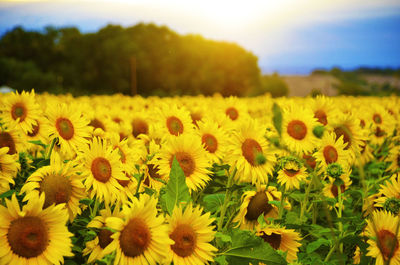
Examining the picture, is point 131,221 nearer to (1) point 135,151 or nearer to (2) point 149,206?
(2) point 149,206

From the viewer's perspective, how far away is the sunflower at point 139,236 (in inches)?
70.1

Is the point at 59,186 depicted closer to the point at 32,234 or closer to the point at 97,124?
the point at 32,234

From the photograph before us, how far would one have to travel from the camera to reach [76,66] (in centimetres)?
5109

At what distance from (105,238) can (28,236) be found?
0.37 metres

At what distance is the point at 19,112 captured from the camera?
12.1ft

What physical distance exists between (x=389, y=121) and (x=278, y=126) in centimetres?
485

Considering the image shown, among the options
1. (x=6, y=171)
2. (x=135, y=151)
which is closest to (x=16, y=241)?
(x=6, y=171)

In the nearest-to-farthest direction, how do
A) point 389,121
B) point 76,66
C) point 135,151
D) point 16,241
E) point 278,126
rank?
1. point 278,126
2. point 16,241
3. point 135,151
4. point 389,121
5. point 76,66

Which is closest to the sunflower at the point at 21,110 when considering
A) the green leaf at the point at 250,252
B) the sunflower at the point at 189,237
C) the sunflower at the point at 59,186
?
the sunflower at the point at 59,186

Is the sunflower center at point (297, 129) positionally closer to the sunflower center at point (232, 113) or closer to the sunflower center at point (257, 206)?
the sunflower center at point (257, 206)

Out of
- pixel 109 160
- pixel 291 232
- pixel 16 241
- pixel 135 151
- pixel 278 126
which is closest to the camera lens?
pixel 278 126

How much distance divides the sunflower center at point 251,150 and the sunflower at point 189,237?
882 mm

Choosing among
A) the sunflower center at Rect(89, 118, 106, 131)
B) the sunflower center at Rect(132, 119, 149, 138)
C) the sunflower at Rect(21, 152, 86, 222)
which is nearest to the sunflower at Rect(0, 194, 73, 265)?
the sunflower at Rect(21, 152, 86, 222)

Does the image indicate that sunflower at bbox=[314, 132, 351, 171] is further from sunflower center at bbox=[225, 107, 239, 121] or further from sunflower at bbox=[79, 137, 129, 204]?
sunflower center at bbox=[225, 107, 239, 121]
